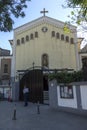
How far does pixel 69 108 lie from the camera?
14.2m

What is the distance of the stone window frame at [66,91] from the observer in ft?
47.1

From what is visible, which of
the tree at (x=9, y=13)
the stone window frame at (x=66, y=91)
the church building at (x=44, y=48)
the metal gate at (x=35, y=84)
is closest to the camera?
the tree at (x=9, y=13)

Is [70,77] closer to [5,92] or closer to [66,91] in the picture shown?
[66,91]

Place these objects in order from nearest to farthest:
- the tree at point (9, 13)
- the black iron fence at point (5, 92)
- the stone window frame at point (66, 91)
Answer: the tree at point (9, 13) → the stone window frame at point (66, 91) → the black iron fence at point (5, 92)

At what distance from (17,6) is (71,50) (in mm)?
25233

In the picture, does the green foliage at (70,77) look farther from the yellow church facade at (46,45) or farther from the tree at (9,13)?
the yellow church facade at (46,45)

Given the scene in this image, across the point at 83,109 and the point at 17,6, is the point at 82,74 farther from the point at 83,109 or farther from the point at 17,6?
the point at 17,6

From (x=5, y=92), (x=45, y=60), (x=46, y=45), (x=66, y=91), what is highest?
(x=46, y=45)

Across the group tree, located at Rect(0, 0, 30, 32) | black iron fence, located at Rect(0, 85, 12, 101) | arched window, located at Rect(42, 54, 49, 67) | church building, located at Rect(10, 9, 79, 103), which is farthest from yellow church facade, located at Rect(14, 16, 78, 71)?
tree, located at Rect(0, 0, 30, 32)

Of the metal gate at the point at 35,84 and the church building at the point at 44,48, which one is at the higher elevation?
the church building at the point at 44,48

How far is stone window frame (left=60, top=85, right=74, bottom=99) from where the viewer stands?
1435cm

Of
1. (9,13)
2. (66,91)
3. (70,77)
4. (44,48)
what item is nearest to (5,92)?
(44,48)

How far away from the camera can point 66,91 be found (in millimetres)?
14891

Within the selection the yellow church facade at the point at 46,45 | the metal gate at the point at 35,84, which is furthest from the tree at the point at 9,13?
the yellow church facade at the point at 46,45
